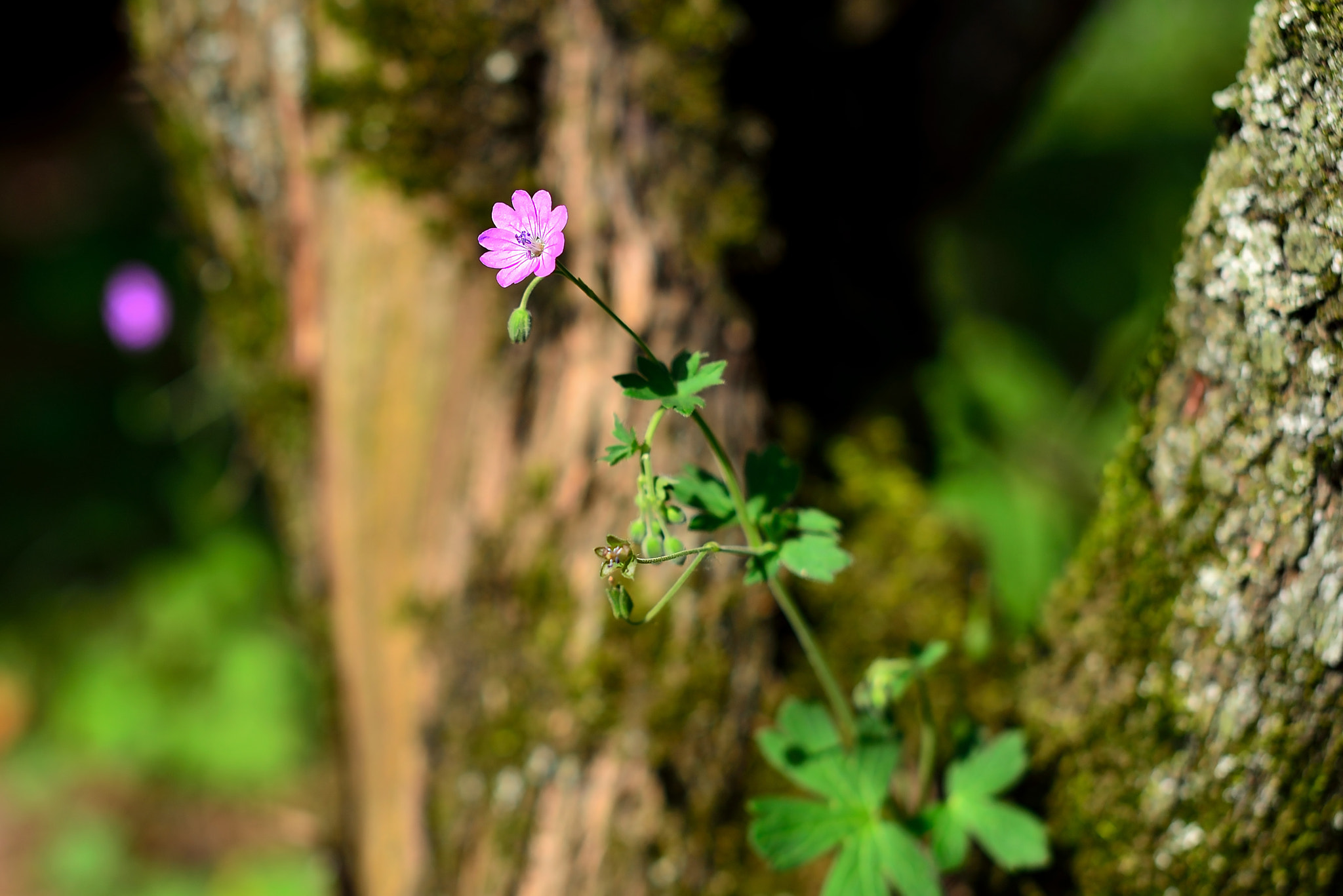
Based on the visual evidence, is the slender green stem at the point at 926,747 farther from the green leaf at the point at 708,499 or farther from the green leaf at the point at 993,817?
the green leaf at the point at 708,499

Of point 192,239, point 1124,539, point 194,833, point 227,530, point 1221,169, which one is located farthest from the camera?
point 227,530

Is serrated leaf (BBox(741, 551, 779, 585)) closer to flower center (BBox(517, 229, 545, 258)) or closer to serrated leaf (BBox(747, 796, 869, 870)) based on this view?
serrated leaf (BBox(747, 796, 869, 870))

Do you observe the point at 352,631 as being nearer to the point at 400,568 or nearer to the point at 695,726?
the point at 400,568

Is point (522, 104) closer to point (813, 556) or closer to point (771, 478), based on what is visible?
point (771, 478)

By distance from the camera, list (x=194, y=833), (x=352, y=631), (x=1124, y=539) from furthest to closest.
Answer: (x=194, y=833) → (x=352, y=631) → (x=1124, y=539)

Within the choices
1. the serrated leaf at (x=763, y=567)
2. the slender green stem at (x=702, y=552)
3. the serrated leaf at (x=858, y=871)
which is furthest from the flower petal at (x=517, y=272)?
the serrated leaf at (x=858, y=871)

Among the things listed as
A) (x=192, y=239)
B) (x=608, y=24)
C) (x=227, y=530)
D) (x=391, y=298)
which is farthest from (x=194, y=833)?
(x=608, y=24)

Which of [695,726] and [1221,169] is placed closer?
[1221,169]
